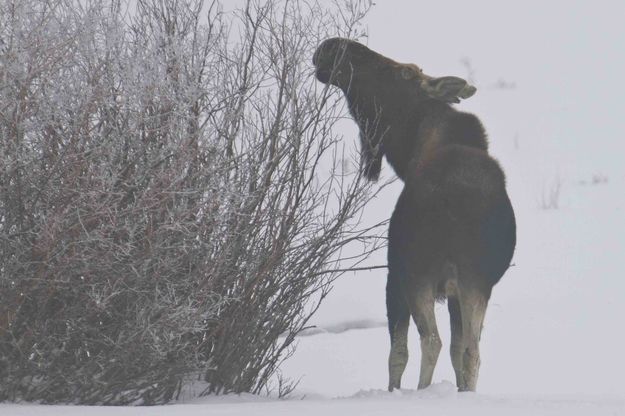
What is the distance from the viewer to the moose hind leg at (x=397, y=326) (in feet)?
20.9

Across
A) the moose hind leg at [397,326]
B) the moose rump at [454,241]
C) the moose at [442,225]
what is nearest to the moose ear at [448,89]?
the moose at [442,225]

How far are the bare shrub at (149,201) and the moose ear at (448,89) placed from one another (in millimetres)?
651

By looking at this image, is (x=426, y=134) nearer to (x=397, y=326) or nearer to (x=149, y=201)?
(x=397, y=326)

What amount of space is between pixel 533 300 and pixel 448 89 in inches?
257

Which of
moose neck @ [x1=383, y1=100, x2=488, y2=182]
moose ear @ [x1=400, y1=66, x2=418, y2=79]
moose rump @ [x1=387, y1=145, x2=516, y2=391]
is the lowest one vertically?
moose rump @ [x1=387, y1=145, x2=516, y2=391]

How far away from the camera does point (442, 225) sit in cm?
604

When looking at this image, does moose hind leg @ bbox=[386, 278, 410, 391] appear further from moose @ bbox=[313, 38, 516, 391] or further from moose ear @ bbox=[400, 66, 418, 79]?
moose ear @ bbox=[400, 66, 418, 79]

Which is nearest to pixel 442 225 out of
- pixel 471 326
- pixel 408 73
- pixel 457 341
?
pixel 471 326

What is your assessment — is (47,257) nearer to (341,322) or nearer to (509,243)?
(509,243)

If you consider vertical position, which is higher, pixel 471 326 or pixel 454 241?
pixel 454 241

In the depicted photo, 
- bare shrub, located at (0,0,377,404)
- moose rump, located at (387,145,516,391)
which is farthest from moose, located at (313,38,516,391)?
bare shrub, located at (0,0,377,404)

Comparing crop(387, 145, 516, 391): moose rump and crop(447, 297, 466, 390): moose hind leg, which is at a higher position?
crop(387, 145, 516, 391): moose rump

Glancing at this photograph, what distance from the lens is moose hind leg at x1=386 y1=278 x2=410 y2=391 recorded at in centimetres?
636

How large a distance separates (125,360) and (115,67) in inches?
56.0
